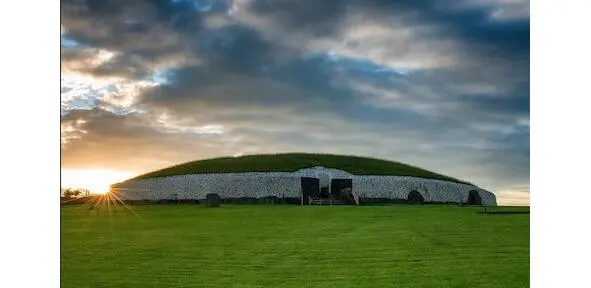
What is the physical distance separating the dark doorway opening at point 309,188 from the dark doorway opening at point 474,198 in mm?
1934

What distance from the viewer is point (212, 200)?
28.5 ft

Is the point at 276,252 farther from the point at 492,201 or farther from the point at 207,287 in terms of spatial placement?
the point at 492,201

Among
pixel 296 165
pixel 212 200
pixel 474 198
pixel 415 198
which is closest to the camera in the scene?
pixel 474 198

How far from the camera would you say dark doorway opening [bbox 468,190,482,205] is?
26.8 ft

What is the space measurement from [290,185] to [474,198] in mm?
2438

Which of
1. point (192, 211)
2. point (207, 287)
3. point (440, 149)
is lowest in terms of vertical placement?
point (207, 287)

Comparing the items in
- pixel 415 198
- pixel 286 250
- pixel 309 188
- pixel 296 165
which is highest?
pixel 296 165

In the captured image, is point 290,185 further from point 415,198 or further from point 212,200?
point 415,198

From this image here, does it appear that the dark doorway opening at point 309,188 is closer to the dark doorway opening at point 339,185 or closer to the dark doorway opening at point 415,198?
the dark doorway opening at point 339,185

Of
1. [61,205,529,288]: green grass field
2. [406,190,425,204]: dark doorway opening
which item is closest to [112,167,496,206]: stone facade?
[406,190,425,204]: dark doorway opening

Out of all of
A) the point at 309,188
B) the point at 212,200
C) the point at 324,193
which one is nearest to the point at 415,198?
the point at 324,193
